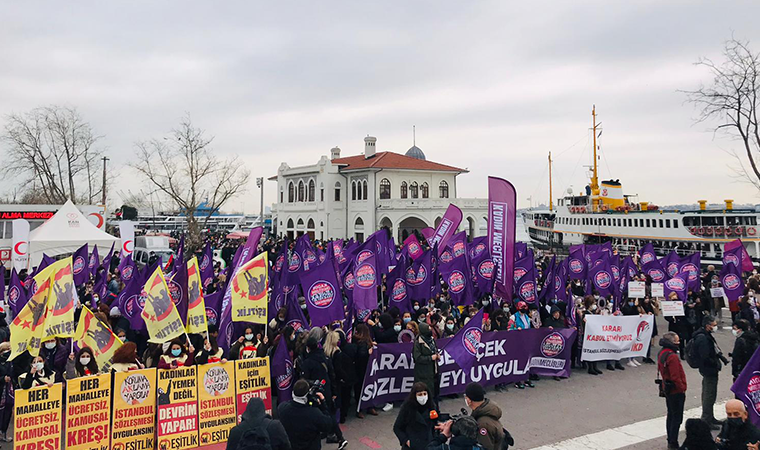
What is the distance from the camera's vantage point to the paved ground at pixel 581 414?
756 centimetres

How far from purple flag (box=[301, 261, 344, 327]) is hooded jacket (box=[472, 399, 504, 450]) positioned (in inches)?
173

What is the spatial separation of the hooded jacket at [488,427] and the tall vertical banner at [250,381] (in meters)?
3.22

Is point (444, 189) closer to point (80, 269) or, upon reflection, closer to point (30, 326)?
point (80, 269)

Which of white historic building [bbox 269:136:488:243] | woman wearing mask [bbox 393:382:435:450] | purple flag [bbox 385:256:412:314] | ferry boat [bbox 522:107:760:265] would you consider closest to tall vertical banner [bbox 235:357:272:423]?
woman wearing mask [bbox 393:382:435:450]

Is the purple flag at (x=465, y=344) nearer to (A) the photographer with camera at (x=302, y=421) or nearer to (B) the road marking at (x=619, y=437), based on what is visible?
(B) the road marking at (x=619, y=437)

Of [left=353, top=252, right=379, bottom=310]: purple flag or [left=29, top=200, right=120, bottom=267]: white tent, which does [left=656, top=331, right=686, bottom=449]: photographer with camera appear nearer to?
[left=353, top=252, right=379, bottom=310]: purple flag

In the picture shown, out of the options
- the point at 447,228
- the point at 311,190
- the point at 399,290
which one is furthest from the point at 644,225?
the point at 399,290

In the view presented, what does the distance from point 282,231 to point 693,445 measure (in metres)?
56.6

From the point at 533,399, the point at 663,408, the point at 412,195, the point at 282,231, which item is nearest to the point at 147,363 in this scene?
the point at 533,399

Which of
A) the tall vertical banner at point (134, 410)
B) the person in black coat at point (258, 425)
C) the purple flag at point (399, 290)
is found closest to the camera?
the person in black coat at point (258, 425)

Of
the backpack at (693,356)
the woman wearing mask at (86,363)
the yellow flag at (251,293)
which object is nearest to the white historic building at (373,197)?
the backpack at (693,356)

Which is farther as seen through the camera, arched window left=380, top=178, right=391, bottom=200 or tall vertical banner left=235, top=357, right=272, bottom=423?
arched window left=380, top=178, right=391, bottom=200

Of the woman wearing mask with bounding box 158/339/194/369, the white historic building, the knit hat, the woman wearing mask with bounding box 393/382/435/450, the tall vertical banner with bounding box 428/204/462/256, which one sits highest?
the white historic building

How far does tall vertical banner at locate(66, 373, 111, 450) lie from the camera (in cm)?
589
